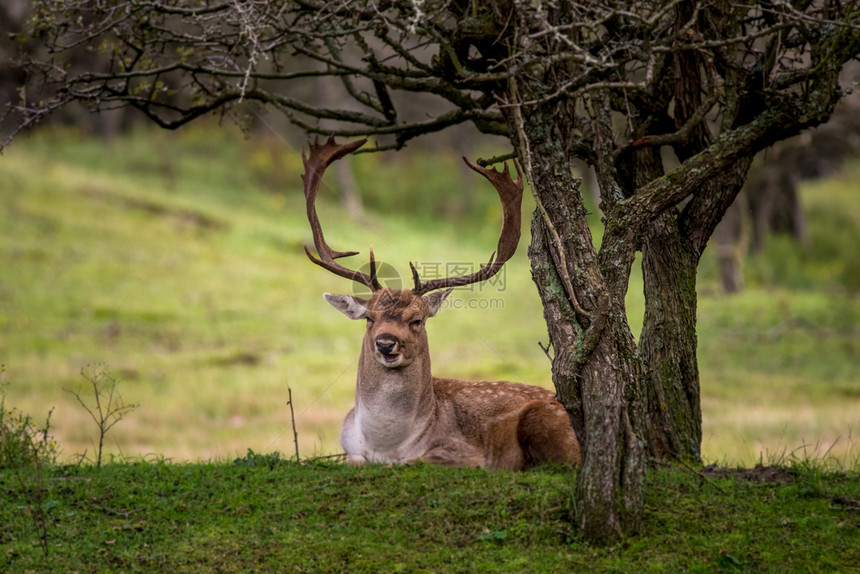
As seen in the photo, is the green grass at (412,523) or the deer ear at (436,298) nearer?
the green grass at (412,523)

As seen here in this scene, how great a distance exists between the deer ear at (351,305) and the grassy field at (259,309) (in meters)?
2.77

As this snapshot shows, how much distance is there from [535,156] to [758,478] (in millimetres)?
3435

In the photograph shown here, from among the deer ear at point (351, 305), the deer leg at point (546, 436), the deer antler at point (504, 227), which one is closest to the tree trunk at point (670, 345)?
the deer leg at point (546, 436)

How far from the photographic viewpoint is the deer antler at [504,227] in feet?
28.7

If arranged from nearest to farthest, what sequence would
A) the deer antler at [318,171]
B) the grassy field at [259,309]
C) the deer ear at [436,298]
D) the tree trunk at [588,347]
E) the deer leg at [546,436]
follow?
the tree trunk at [588,347], the deer antler at [318,171], the deer leg at [546,436], the deer ear at [436,298], the grassy field at [259,309]

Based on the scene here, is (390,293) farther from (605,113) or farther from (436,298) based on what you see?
(605,113)

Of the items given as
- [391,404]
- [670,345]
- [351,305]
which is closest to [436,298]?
[351,305]

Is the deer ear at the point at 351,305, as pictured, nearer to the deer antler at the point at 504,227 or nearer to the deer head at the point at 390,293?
the deer head at the point at 390,293

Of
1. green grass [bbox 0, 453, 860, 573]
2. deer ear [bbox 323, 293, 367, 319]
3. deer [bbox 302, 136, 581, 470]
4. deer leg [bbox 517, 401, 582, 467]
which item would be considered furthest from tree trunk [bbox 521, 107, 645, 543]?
deer ear [bbox 323, 293, 367, 319]

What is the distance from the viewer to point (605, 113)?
8336mm

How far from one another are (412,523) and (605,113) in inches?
154

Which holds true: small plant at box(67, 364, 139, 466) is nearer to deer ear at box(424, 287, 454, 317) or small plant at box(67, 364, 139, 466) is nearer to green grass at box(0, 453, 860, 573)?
green grass at box(0, 453, 860, 573)

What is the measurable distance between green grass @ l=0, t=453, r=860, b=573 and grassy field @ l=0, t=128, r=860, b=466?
3326mm

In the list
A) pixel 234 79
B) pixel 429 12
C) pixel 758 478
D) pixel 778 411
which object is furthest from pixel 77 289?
pixel 758 478
